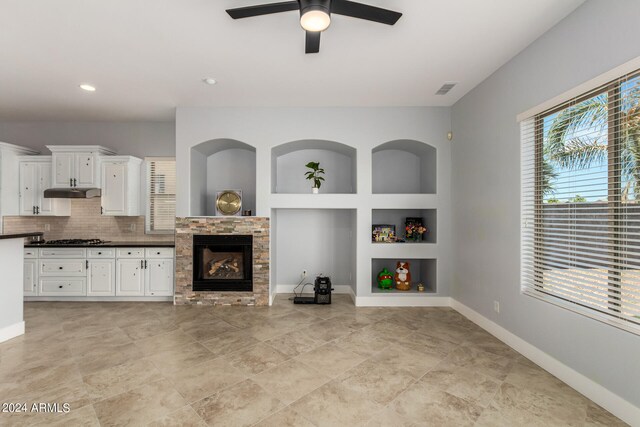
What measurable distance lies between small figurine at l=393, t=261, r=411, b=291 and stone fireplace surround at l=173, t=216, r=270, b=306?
1951mm

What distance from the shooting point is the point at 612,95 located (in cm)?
199

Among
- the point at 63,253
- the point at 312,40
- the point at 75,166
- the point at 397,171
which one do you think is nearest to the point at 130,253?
the point at 63,253

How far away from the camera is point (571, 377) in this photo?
2.24 m

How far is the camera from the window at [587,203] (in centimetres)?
189

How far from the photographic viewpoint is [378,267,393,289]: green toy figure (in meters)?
4.42

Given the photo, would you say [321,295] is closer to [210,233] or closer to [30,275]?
[210,233]

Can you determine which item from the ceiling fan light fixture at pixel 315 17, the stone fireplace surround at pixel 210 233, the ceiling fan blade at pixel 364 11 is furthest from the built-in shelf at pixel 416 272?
the ceiling fan light fixture at pixel 315 17

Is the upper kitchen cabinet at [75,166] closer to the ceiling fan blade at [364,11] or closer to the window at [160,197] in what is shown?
the window at [160,197]

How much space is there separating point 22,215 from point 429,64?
6.36m

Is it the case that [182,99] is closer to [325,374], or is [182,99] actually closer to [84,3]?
[84,3]

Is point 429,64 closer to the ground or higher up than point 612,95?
higher up

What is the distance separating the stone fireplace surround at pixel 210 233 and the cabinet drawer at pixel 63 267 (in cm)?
152

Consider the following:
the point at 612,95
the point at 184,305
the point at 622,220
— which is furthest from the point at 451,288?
the point at 184,305

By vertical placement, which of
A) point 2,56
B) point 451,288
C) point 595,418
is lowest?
point 595,418
